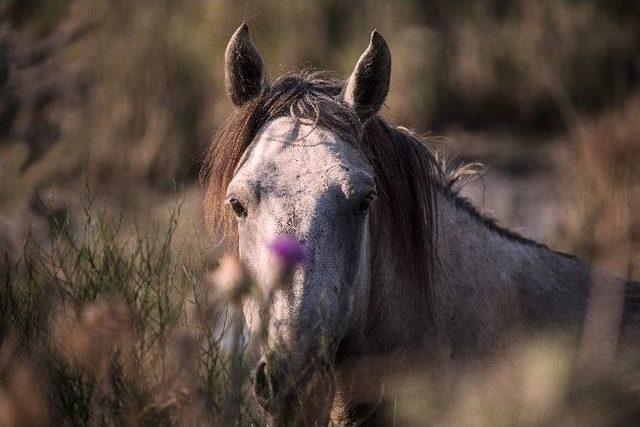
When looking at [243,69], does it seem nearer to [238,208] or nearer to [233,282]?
[238,208]

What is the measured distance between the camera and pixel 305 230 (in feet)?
8.96

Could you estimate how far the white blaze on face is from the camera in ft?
8.71

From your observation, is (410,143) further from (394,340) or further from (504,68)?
(504,68)

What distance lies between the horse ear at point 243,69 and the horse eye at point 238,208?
0.45m

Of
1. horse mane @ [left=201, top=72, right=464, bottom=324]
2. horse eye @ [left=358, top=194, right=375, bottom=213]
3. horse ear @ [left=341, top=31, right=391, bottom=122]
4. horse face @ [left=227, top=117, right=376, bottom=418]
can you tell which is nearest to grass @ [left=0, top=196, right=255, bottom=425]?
horse face @ [left=227, top=117, right=376, bottom=418]

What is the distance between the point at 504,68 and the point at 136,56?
12.5 ft

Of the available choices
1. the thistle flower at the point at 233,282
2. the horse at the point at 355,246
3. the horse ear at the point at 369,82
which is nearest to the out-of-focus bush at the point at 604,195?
the horse at the point at 355,246

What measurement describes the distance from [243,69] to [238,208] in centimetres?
52

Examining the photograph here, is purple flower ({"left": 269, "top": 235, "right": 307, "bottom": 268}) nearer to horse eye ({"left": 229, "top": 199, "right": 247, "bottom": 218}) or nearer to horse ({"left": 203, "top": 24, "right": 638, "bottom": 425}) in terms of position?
horse ({"left": 203, "top": 24, "right": 638, "bottom": 425})

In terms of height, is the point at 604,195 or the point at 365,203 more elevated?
the point at 365,203

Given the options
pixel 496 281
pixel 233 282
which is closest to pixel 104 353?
pixel 233 282

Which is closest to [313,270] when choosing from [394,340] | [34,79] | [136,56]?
[394,340]

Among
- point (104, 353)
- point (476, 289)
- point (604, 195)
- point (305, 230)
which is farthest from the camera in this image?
point (604, 195)

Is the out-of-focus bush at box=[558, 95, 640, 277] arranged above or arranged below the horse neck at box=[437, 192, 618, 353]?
below
